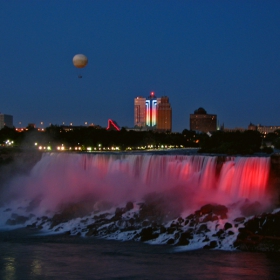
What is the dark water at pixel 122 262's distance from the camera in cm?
1945

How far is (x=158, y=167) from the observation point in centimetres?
3309

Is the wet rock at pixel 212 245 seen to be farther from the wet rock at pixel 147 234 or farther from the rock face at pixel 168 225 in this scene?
the wet rock at pixel 147 234

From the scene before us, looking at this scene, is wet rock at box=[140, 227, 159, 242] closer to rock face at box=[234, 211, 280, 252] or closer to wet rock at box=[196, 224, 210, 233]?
wet rock at box=[196, 224, 210, 233]

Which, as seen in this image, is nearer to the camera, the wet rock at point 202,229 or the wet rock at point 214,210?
the wet rock at point 202,229

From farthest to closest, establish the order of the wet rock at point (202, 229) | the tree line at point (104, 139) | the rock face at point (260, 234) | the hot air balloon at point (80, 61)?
the tree line at point (104, 139) < the hot air balloon at point (80, 61) < the wet rock at point (202, 229) < the rock face at point (260, 234)

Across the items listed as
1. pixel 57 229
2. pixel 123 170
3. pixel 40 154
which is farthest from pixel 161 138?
pixel 57 229

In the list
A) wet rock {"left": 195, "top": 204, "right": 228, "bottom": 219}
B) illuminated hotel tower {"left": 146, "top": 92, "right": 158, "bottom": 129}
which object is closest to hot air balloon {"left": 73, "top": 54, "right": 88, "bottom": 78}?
wet rock {"left": 195, "top": 204, "right": 228, "bottom": 219}

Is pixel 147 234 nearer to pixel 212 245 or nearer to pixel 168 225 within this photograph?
pixel 168 225

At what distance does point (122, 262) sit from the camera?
68.9 feet

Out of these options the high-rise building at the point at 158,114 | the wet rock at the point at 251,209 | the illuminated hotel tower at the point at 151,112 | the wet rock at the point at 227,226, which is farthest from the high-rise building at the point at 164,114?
the wet rock at the point at 227,226

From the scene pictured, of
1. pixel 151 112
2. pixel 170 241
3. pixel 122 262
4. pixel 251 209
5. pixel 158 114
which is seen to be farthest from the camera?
pixel 151 112

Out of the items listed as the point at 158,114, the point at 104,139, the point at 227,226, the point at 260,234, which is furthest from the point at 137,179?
the point at 158,114

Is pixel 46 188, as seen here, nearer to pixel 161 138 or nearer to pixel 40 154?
pixel 40 154

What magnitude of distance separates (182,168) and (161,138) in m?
54.5
